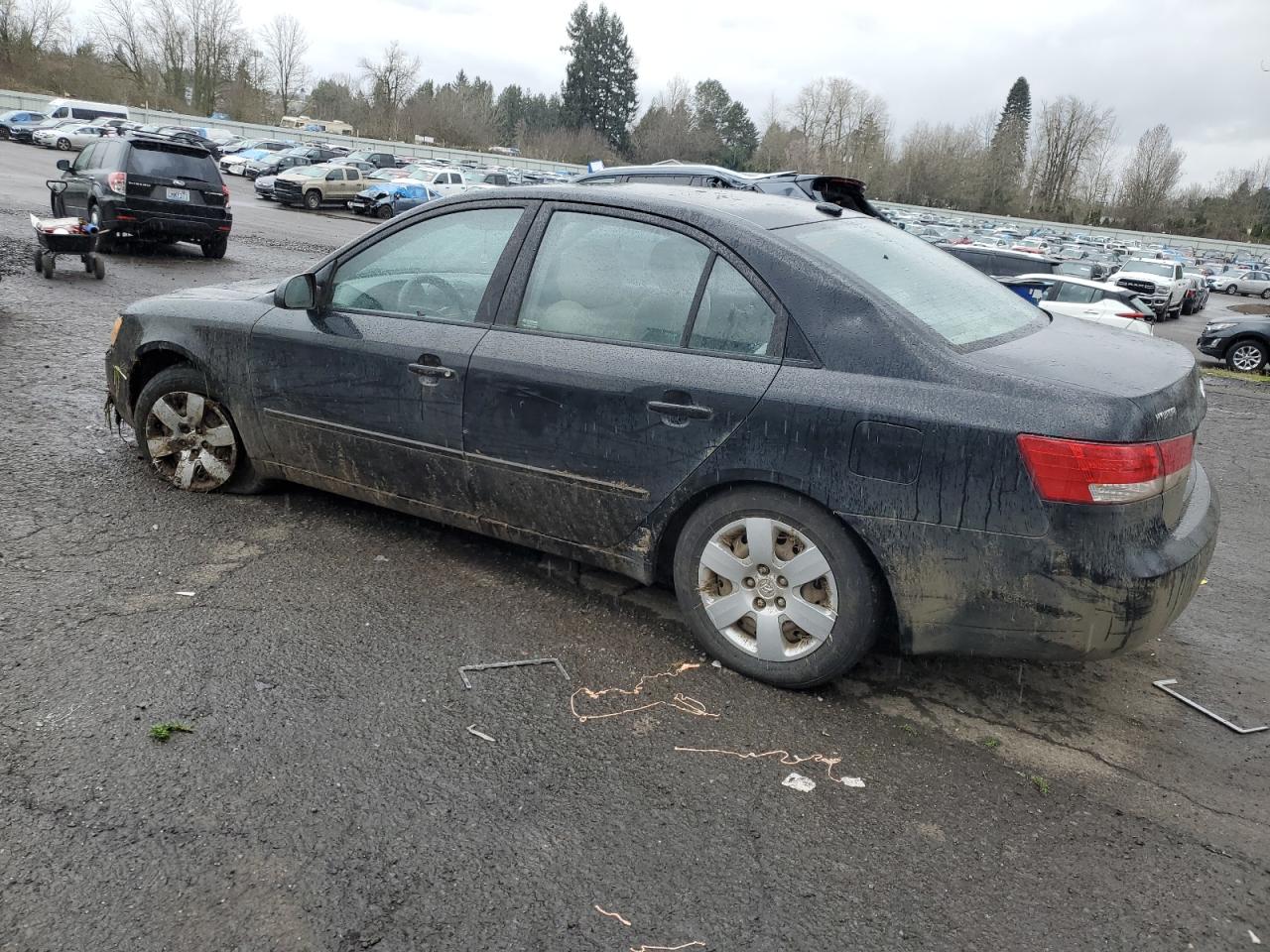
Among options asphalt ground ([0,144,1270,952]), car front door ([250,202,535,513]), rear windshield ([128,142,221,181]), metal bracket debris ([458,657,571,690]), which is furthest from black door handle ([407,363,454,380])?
rear windshield ([128,142,221,181])

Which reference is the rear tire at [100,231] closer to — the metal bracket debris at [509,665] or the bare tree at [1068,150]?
the metal bracket debris at [509,665]

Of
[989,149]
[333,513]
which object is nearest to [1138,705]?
[333,513]

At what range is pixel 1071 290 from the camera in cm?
1712

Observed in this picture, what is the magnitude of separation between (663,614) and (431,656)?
1015 mm

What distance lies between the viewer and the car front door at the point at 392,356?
4.02 meters

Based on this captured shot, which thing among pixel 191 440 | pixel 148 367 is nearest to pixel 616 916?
pixel 191 440

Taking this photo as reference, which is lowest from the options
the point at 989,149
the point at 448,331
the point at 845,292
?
the point at 448,331

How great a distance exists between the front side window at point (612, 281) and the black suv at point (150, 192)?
13.0 metres

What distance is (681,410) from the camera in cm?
345

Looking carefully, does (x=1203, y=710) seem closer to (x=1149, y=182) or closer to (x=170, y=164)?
(x=170, y=164)

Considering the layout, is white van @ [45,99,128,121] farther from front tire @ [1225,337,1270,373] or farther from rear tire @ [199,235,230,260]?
front tire @ [1225,337,1270,373]

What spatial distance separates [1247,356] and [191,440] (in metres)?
17.6

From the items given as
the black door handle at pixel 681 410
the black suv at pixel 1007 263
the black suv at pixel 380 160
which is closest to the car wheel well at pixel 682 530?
the black door handle at pixel 681 410

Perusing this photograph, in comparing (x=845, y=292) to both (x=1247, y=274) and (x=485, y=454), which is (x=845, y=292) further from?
(x=1247, y=274)
